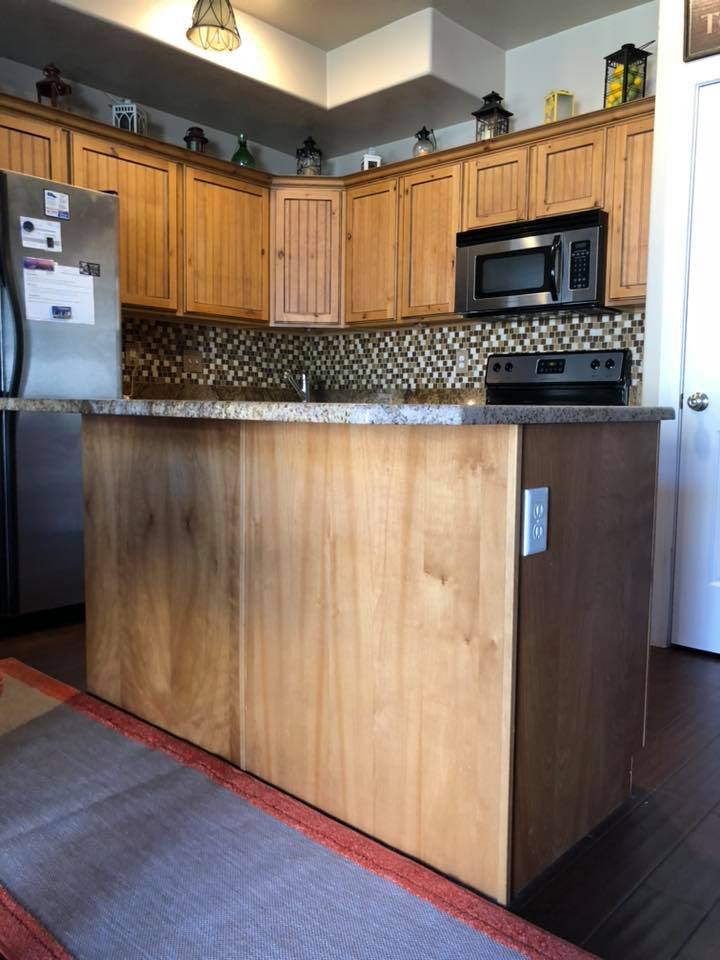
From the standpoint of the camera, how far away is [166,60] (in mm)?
3484

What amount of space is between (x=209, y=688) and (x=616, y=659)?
98 centimetres

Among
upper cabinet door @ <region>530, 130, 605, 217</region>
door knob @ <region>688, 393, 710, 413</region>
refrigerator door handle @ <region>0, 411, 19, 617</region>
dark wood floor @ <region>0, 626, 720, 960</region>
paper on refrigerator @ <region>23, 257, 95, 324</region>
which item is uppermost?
upper cabinet door @ <region>530, 130, 605, 217</region>

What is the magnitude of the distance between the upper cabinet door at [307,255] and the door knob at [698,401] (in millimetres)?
2120

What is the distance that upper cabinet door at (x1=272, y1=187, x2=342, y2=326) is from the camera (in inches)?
167

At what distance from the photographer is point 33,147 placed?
3.25 m

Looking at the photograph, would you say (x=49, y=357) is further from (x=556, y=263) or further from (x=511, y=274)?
(x=556, y=263)

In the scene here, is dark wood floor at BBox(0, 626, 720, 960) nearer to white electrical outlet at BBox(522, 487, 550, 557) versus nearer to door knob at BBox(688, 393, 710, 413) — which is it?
white electrical outlet at BBox(522, 487, 550, 557)

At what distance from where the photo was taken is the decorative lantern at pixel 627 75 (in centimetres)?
321

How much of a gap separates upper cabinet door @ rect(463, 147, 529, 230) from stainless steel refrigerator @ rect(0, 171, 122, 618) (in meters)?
1.73

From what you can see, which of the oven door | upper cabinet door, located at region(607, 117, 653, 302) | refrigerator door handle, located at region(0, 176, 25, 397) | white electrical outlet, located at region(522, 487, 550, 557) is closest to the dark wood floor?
white electrical outlet, located at region(522, 487, 550, 557)

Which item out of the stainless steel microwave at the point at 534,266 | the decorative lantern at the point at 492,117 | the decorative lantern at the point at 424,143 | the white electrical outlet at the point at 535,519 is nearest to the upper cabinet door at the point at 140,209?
the decorative lantern at the point at 424,143

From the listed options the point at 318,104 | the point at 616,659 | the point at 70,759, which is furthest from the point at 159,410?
the point at 318,104

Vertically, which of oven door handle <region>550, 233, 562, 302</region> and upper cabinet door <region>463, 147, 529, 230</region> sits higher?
upper cabinet door <region>463, 147, 529, 230</region>

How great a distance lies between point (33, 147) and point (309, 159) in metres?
1.68
